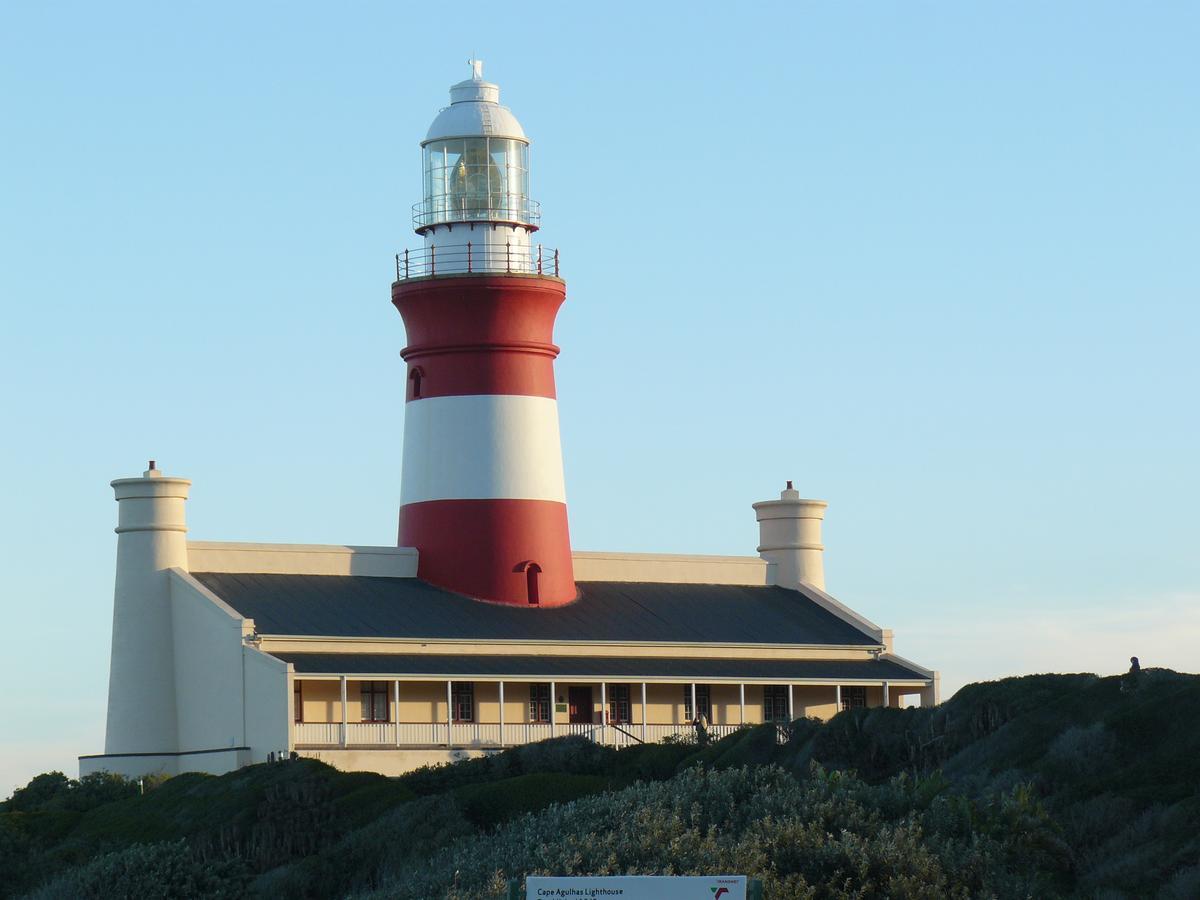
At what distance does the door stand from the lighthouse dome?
12.6 meters

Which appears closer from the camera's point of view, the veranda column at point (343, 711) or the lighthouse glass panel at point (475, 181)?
the veranda column at point (343, 711)

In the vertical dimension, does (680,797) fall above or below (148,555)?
below

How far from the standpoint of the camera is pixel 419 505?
160 ft

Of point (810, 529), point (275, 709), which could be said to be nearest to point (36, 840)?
point (275, 709)

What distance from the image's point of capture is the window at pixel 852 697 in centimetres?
4953

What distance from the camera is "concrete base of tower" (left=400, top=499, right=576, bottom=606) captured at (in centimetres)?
4791

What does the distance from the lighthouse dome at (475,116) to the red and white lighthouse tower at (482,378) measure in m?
0.04

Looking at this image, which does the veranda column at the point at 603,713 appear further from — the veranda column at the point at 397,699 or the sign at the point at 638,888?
the sign at the point at 638,888

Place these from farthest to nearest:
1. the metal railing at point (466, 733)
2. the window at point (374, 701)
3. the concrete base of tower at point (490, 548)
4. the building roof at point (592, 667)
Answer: the concrete base of tower at point (490, 548) → the window at point (374, 701) → the building roof at point (592, 667) → the metal railing at point (466, 733)

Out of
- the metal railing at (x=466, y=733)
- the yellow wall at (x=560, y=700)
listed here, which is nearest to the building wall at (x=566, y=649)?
the yellow wall at (x=560, y=700)

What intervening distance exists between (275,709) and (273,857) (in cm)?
1232

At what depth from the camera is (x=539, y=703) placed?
45906 millimetres

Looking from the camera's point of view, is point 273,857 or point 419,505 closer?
point 273,857

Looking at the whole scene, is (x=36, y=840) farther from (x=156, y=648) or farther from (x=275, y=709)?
(x=156, y=648)
